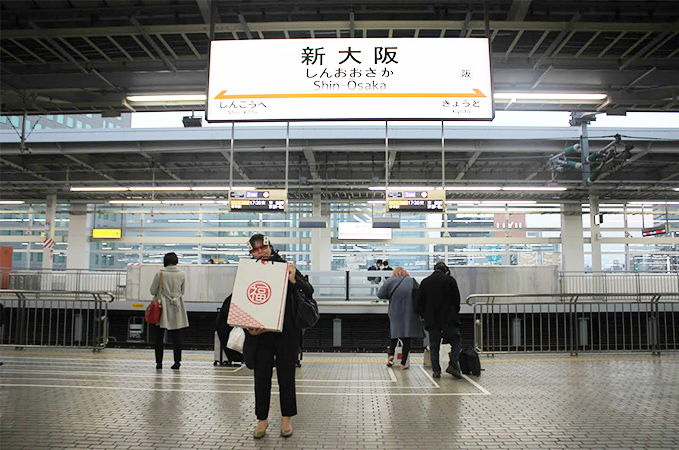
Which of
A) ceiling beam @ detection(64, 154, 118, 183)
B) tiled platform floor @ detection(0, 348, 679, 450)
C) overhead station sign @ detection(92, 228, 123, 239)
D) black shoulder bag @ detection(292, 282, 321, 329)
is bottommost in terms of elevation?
tiled platform floor @ detection(0, 348, 679, 450)

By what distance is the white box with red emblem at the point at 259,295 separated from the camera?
4.29 m

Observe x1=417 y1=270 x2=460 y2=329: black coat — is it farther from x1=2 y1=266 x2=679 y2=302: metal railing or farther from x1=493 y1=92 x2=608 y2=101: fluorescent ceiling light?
x1=2 y1=266 x2=679 y2=302: metal railing

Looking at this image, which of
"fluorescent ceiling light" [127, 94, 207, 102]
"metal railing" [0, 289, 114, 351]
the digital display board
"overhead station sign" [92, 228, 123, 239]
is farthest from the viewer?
"overhead station sign" [92, 228, 123, 239]

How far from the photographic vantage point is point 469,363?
7.32 m

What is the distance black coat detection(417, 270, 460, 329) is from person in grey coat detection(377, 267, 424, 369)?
414 mm

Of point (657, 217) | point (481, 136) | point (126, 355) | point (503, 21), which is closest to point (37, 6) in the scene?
point (126, 355)

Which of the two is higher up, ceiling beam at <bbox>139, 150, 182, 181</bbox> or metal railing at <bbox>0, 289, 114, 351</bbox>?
ceiling beam at <bbox>139, 150, 182, 181</bbox>

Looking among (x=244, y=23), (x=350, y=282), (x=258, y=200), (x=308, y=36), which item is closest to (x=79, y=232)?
(x=258, y=200)

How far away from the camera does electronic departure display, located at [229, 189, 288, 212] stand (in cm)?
1439

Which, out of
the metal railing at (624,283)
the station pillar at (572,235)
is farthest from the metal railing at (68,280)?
the station pillar at (572,235)

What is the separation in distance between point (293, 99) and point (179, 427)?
12.6ft

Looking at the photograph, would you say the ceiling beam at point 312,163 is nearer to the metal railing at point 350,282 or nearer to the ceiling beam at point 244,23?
the metal railing at point 350,282

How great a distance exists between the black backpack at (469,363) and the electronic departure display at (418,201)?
7.61 m

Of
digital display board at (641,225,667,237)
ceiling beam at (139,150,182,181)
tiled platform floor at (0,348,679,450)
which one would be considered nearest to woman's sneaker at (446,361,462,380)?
tiled platform floor at (0,348,679,450)
